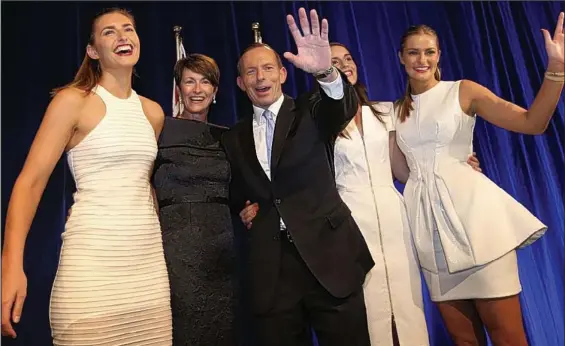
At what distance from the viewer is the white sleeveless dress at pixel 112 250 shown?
5.05 feet

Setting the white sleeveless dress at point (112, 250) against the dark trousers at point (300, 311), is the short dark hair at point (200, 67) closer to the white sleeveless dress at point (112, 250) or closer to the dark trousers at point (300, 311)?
the white sleeveless dress at point (112, 250)

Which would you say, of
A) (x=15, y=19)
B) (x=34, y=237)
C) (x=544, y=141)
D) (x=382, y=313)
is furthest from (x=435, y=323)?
(x=15, y=19)

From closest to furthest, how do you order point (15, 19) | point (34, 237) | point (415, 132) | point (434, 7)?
1. point (415, 132)
2. point (34, 237)
3. point (15, 19)
4. point (434, 7)

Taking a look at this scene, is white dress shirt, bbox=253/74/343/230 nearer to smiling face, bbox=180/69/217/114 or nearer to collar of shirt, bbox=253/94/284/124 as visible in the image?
collar of shirt, bbox=253/94/284/124

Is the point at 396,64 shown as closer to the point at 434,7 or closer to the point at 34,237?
the point at 434,7

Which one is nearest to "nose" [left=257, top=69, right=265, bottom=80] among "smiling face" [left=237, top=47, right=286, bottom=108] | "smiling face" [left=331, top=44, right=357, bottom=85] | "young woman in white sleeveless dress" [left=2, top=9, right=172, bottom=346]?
"smiling face" [left=237, top=47, right=286, bottom=108]

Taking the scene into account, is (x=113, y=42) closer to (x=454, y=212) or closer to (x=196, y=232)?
(x=196, y=232)

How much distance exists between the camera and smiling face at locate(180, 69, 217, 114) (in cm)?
212

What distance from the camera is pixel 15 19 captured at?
9.73 feet

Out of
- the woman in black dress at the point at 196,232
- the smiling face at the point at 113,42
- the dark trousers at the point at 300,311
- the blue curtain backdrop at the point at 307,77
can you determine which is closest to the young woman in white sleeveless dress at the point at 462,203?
the dark trousers at the point at 300,311

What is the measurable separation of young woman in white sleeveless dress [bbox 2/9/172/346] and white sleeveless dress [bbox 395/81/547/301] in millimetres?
975

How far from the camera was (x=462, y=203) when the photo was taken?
1.93 metres

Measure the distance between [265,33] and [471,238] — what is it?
5.61 ft

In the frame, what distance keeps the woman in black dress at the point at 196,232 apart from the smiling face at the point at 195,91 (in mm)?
106
